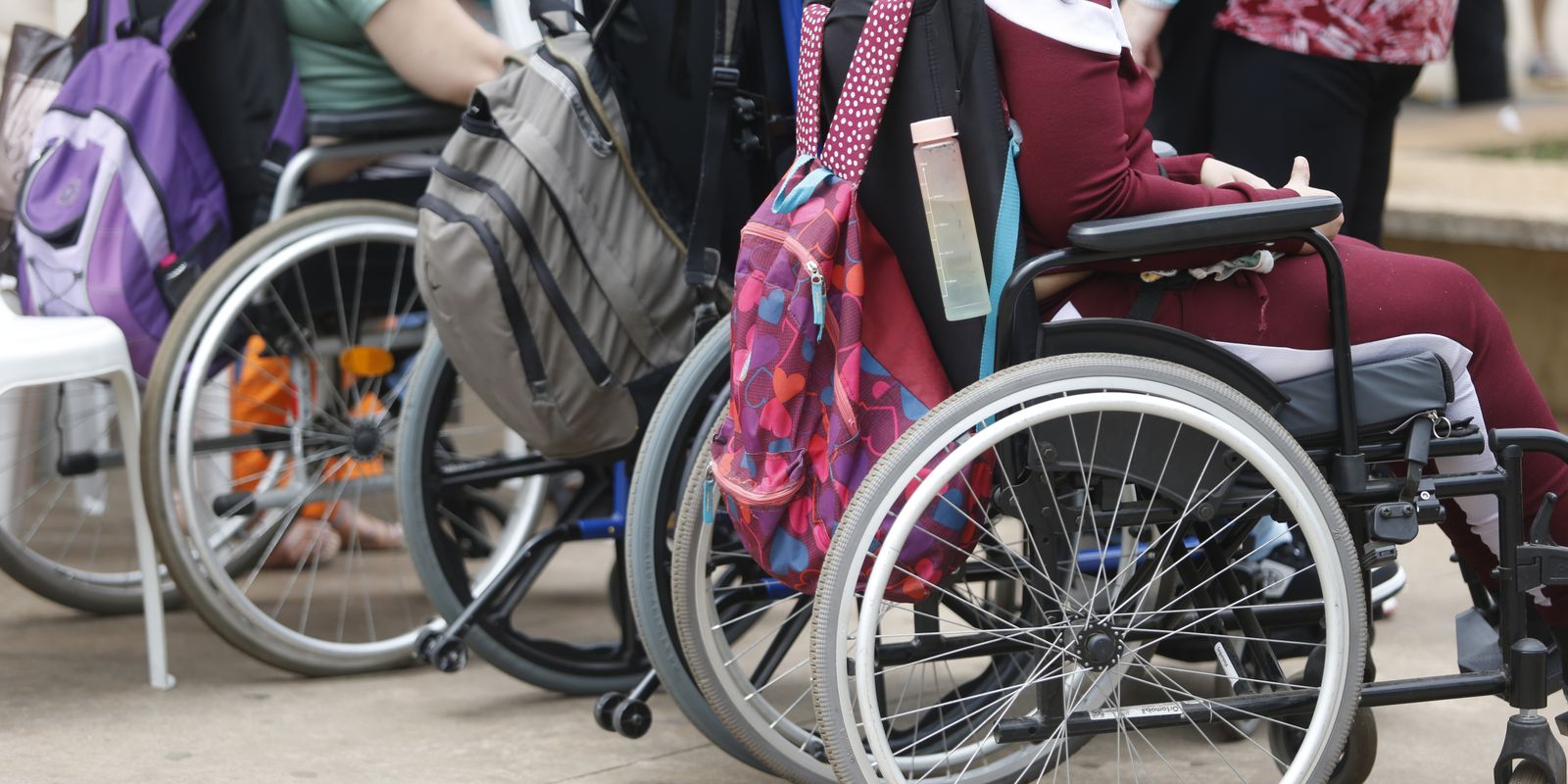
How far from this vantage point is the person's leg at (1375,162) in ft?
10.0

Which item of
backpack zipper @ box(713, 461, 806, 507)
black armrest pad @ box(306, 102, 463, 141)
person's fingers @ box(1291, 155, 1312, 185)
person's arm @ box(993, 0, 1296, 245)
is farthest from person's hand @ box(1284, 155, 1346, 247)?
black armrest pad @ box(306, 102, 463, 141)

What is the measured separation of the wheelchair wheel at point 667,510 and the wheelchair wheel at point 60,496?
1334mm

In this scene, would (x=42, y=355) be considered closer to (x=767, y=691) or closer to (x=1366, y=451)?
(x=767, y=691)

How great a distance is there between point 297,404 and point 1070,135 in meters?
2.09

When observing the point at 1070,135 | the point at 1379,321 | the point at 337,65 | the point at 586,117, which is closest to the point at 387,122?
the point at 337,65

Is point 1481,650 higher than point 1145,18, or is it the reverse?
point 1145,18

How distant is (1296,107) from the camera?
2961 mm

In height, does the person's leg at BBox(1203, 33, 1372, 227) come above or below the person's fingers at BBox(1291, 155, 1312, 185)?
below

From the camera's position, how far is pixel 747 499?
6.88 feet

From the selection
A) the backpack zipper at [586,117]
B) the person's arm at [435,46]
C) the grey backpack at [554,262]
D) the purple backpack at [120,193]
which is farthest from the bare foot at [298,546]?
the backpack zipper at [586,117]

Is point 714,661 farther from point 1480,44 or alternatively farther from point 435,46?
point 1480,44

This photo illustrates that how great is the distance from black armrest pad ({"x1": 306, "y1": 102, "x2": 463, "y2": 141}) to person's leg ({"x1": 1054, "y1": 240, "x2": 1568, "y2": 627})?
1443 mm

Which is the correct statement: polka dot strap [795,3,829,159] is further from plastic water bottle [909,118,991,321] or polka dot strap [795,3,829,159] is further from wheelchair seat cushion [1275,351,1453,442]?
wheelchair seat cushion [1275,351,1453,442]

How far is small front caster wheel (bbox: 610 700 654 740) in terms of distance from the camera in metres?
2.56
